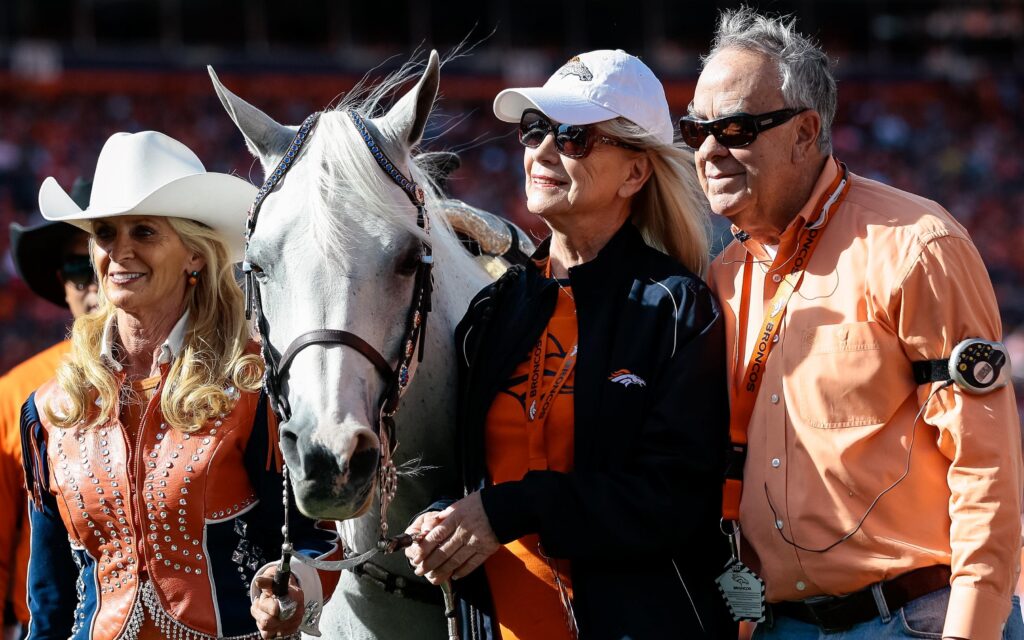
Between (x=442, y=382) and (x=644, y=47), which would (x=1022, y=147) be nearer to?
(x=644, y=47)

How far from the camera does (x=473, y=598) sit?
2.85m

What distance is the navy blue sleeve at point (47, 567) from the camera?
3.10 metres

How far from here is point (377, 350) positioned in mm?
2600

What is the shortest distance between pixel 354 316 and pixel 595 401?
58 centimetres

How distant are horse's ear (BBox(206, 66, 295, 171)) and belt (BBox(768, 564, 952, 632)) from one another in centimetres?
161

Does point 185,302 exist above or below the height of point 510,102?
below

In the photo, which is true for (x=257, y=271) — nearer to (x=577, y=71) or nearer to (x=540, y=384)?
(x=540, y=384)

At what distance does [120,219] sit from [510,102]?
1099 millimetres

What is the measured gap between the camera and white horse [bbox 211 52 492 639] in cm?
246

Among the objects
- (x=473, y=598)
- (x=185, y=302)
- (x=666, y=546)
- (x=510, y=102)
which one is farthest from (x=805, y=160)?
(x=185, y=302)

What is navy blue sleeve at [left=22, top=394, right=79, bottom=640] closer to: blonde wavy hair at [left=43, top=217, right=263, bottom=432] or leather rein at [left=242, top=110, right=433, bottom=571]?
blonde wavy hair at [left=43, top=217, right=263, bottom=432]

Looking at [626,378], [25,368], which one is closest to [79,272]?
[25,368]

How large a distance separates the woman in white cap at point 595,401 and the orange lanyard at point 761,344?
38mm

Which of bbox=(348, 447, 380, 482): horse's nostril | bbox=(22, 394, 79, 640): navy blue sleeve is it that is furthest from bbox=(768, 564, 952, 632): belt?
bbox=(22, 394, 79, 640): navy blue sleeve
